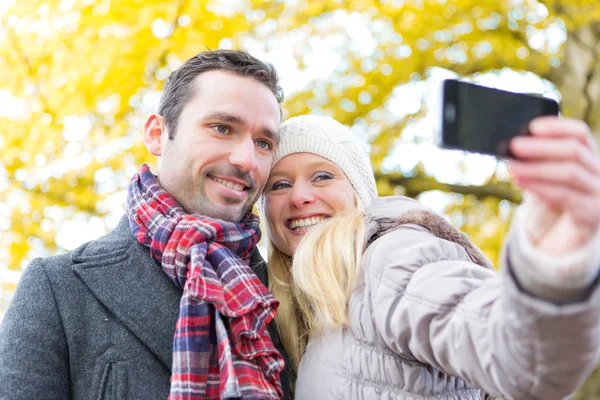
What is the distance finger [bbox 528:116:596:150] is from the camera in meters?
1.04

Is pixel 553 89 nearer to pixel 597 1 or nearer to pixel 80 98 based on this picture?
pixel 597 1

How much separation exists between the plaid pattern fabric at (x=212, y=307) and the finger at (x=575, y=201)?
1192 millimetres

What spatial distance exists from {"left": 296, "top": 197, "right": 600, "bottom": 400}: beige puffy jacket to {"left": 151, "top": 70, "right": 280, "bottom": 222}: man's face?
1.72ft

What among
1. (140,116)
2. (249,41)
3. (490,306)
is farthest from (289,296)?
(249,41)

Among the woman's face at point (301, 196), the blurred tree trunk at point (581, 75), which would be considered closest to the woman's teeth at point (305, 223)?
the woman's face at point (301, 196)

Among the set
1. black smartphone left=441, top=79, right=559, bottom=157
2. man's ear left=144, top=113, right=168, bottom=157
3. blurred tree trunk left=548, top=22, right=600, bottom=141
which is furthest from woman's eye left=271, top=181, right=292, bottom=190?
blurred tree trunk left=548, top=22, right=600, bottom=141

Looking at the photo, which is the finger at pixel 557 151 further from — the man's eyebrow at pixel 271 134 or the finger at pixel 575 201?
the man's eyebrow at pixel 271 134

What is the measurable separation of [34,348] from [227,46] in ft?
10.5

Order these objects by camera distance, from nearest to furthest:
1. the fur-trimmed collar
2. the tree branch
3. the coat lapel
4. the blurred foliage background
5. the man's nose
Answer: the fur-trimmed collar, the coat lapel, the man's nose, the blurred foliage background, the tree branch

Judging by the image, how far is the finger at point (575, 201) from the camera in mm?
1062

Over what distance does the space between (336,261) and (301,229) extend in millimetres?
460

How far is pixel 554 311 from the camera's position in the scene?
1.14m

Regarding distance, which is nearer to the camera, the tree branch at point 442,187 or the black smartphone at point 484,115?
the black smartphone at point 484,115

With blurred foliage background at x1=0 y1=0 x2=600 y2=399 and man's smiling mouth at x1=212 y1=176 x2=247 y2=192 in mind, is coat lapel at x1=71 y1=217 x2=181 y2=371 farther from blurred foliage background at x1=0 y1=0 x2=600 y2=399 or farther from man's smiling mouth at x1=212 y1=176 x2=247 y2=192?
blurred foliage background at x1=0 y1=0 x2=600 y2=399
